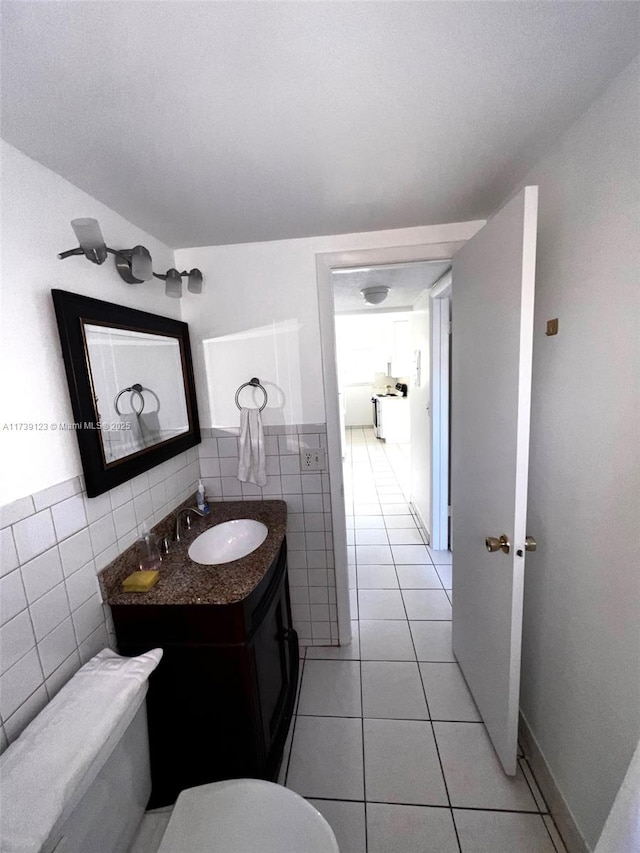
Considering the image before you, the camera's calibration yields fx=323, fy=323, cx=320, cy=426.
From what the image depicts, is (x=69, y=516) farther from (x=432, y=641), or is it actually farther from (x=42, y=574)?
(x=432, y=641)

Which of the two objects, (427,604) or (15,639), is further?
(427,604)

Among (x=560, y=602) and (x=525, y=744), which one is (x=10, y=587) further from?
(x=525, y=744)

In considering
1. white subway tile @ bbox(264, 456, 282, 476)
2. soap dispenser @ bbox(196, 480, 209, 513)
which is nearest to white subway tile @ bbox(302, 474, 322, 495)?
white subway tile @ bbox(264, 456, 282, 476)

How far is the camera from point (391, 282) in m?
2.36

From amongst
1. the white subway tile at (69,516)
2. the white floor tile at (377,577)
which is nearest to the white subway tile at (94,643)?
the white subway tile at (69,516)

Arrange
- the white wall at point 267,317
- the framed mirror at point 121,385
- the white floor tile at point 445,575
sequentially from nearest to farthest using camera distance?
the framed mirror at point 121,385 < the white wall at point 267,317 < the white floor tile at point 445,575

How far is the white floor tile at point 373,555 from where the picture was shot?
8.42 ft

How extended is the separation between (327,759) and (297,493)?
3.52ft

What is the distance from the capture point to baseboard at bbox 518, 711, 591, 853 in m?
0.98

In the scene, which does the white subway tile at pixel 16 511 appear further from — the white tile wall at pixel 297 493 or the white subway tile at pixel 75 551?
the white tile wall at pixel 297 493

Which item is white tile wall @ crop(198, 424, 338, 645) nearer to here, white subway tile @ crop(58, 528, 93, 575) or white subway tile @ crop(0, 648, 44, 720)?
white subway tile @ crop(58, 528, 93, 575)

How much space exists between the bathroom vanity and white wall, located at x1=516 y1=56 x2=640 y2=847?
3.26 ft

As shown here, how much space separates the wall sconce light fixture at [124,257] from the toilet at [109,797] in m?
1.17

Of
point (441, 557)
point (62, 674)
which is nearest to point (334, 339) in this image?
point (62, 674)
